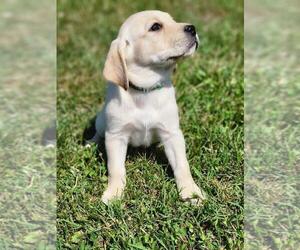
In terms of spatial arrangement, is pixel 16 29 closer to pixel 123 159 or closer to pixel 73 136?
pixel 73 136

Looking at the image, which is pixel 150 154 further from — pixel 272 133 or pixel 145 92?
pixel 272 133

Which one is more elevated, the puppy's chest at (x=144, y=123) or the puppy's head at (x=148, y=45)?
the puppy's head at (x=148, y=45)

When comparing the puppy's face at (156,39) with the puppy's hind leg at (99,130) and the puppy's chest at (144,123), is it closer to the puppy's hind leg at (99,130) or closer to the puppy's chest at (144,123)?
the puppy's chest at (144,123)

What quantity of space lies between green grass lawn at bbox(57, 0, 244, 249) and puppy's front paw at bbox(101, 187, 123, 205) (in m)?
0.04

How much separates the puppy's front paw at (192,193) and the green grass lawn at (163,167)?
0.13ft

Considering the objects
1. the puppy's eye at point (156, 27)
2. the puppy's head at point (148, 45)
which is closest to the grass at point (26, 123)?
the puppy's head at point (148, 45)

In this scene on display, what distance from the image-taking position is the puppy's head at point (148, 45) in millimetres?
2953

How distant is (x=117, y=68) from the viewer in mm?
2969

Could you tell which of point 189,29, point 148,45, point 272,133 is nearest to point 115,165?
point 148,45

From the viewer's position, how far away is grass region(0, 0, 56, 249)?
293cm

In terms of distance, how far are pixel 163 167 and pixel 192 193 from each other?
0.33 m

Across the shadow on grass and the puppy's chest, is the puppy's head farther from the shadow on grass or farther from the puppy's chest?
the shadow on grass

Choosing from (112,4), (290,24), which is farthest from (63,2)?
(290,24)

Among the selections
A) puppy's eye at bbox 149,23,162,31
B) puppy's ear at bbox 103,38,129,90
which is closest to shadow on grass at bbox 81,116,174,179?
puppy's ear at bbox 103,38,129,90
